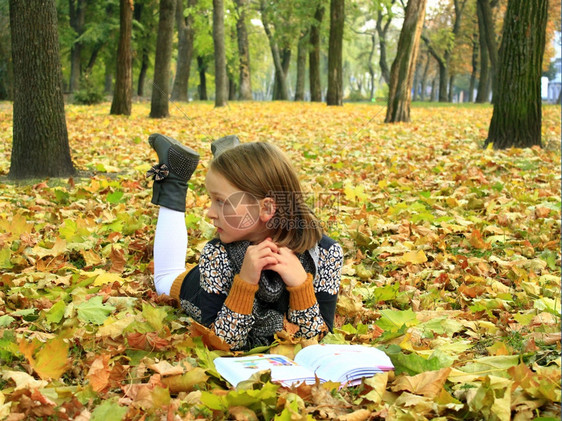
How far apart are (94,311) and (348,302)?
4.00 ft

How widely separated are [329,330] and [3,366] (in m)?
1.32

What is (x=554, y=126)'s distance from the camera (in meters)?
11.7

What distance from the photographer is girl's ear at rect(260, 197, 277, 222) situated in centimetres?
237

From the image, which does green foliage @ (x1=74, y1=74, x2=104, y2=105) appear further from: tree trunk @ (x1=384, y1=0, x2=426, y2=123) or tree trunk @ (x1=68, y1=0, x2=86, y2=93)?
tree trunk @ (x1=384, y1=0, x2=426, y2=123)

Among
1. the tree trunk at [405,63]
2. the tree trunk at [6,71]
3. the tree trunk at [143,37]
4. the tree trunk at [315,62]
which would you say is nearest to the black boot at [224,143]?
the tree trunk at [405,63]

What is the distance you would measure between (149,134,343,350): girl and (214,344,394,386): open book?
0.23 meters

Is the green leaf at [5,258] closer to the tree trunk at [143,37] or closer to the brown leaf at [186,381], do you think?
the brown leaf at [186,381]

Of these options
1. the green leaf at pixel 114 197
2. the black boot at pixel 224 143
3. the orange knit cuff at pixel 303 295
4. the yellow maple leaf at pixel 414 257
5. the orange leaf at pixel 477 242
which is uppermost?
the black boot at pixel 224 143

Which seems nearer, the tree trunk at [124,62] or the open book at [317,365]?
the open book at [317,365]

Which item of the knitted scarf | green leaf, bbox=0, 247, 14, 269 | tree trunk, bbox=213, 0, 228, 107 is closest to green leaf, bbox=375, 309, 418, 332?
the knitted scarf

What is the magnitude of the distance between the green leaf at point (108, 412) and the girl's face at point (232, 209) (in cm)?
85

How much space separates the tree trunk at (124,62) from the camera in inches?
493

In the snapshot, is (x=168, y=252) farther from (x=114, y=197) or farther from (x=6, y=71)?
(x=6, y=71)

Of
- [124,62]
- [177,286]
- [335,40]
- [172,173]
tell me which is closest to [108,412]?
[177,286]
